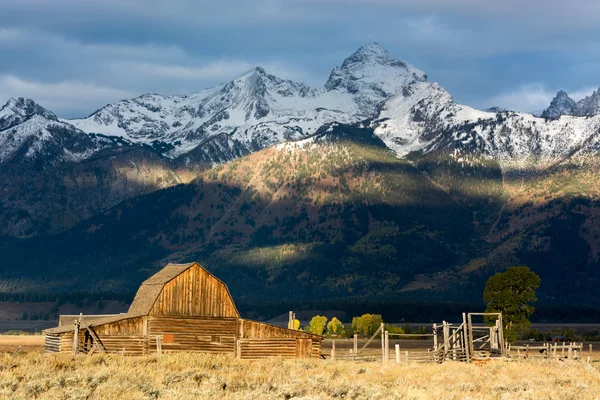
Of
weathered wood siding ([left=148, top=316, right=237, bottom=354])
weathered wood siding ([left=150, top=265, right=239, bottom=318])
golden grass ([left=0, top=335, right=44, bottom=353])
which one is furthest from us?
golden grass ([left=0, top=335, right=44, bottom=353])

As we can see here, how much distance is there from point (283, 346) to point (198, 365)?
75.6ft

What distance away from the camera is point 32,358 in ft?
165

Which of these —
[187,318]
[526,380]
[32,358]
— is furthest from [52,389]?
[187,318]

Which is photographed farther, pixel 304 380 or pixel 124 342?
pixel 124 342

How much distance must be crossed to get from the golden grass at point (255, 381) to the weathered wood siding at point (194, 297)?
725 inches

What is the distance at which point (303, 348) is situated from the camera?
7612 cm

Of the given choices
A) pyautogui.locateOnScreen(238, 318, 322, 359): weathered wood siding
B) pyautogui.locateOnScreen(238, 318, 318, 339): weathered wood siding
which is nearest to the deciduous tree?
pyautogui.locateOnScreen(238, 318, 322, 359): weathered wood siding

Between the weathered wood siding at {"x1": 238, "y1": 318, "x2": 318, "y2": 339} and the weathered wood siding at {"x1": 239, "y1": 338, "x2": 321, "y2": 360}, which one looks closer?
the weathered wood siding at {"x1": 239, "y1": 338, "x2": 321, "y2": 360}

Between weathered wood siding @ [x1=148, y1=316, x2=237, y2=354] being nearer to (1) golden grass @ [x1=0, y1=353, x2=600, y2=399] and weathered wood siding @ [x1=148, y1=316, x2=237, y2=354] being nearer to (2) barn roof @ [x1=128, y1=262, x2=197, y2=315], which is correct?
(2) barn roof @ [x1=128, y1=262, x2=197, y2=315]

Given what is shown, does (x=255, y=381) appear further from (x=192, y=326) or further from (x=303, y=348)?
(x=303, y=348)

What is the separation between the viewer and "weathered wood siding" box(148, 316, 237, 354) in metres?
73.3

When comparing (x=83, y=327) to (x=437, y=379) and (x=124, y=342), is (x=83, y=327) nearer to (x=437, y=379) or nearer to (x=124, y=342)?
(x=124, y=342)

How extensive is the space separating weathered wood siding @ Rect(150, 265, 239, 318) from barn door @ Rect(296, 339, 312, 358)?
5452mm

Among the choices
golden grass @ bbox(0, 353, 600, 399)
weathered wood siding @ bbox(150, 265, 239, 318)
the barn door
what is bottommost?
golden grass @ bbox(0, 353, 600, 399)
